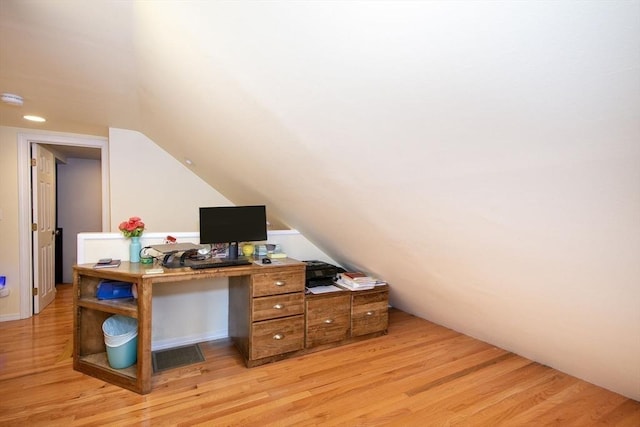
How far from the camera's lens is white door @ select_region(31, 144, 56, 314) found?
3.48 meters

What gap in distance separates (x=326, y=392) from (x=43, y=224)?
390cm

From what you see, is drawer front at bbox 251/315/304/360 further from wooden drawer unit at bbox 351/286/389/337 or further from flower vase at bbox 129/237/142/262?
flower vase at bbox 129/237/142/262

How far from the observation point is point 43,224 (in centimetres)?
370

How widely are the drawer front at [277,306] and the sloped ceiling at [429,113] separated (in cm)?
70

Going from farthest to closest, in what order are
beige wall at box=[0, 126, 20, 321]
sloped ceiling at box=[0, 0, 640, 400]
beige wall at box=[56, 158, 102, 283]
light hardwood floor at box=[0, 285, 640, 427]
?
1. beige wall at box=[56, 158, 102, 283]
2. beige wall at box=[0, 126, 20, 321]
3. light hardwood floor at box=[0, 285, 640, 427]
4. sloped ceiling at box=[0, 0, 640, 400]

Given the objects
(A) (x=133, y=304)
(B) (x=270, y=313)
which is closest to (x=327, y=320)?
(B) (x=270, y=313)

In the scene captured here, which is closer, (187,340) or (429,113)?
(429,113)

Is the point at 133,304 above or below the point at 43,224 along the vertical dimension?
below

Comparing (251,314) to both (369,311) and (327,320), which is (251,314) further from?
(369,311)

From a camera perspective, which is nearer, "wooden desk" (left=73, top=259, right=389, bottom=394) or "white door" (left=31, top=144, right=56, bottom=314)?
"wooden desk" (left=73, top=259, right=389, bottom=394)

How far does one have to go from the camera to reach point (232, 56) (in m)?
1.39

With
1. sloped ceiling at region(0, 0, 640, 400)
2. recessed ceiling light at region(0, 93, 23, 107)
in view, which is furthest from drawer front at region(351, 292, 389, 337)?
recessed ceiling light at region(0, 93, 23, 107)

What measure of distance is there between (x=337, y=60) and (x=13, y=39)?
1.75 m

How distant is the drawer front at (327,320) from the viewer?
8.68 ft
